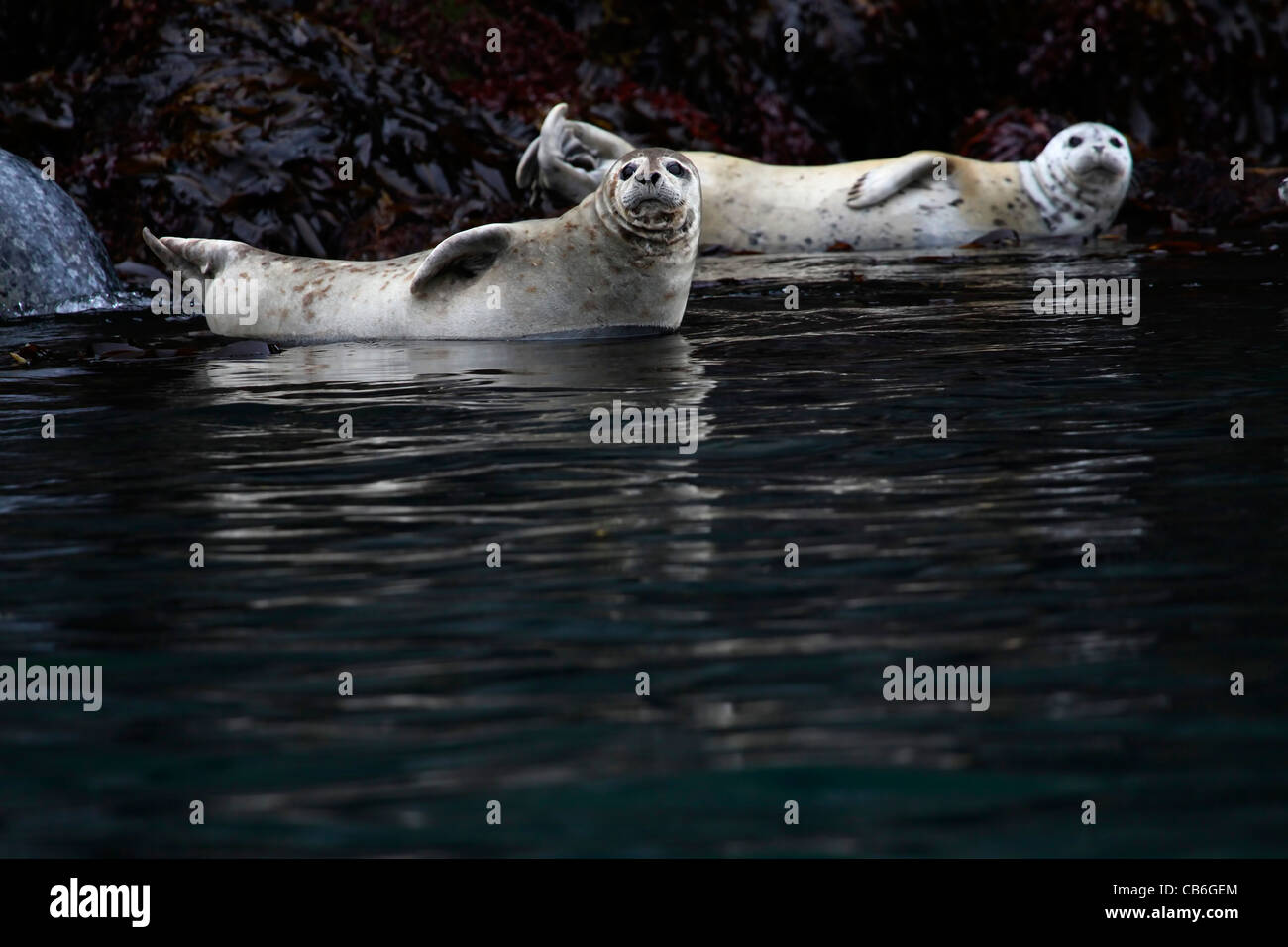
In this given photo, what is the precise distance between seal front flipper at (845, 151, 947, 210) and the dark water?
7174 mm

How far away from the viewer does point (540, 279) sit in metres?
8.13

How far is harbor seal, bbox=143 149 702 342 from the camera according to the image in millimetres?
7852

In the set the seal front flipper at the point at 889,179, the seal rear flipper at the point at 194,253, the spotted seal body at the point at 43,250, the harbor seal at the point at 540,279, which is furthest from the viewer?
the seal front flipper at the point at 889,179

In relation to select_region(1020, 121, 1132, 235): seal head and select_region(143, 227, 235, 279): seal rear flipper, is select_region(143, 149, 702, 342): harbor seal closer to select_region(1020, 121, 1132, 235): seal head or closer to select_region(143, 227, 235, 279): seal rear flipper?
select_region(143, 227, 235, 279): seal rear flipper

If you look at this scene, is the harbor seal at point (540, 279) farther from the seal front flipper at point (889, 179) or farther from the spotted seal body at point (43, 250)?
the seal front flipper at point (889, 179)

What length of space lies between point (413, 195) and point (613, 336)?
570 centimetres

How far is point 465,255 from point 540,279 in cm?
34

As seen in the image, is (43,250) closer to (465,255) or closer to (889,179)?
(465,255)

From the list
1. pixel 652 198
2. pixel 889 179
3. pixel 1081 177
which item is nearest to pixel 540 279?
pixel 652 198

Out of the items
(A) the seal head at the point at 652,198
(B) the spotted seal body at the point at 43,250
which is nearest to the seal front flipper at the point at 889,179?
(B) the spotted seal body at the point at 43,250

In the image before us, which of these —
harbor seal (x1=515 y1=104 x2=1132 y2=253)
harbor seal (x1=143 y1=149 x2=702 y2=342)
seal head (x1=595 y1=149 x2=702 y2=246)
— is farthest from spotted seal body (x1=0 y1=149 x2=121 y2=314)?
seal head (x1=595 y1=149 x2=702 y2=246)

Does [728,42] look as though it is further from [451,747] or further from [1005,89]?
[451,747]

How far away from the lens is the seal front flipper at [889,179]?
13.4m

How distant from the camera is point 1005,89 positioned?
18.7m
